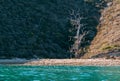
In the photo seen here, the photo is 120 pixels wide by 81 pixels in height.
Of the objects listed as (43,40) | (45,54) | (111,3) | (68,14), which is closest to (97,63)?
(45,54)

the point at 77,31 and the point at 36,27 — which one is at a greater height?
the point at 36,27

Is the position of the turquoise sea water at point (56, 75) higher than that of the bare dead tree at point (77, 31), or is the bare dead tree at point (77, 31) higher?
the turquoise sea water at point (56, 75)

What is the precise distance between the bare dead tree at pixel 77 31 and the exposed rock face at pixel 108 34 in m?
2.94

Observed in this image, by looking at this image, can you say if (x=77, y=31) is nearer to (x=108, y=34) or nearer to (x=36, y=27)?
(x=108, y=34)

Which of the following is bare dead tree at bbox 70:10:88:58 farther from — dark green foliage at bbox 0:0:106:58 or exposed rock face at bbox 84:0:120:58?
exposed rock face at bbox 84:0:120:58

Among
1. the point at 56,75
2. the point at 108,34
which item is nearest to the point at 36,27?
the point at 108,34

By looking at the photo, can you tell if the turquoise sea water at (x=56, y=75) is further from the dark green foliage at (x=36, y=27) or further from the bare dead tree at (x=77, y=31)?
the bare dead tree at (x=77, y=31)

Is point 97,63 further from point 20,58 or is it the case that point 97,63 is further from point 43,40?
point 43,40

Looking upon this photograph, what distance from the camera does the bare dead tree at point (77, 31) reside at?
86562mm

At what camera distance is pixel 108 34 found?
3506 inches

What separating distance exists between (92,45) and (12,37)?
57.3 feet

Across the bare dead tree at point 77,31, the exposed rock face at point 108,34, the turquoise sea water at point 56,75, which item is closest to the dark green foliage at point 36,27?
the bare dead tree at point 77,31

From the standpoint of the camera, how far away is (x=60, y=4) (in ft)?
Answer: 349

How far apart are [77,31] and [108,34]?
26.7 feet
